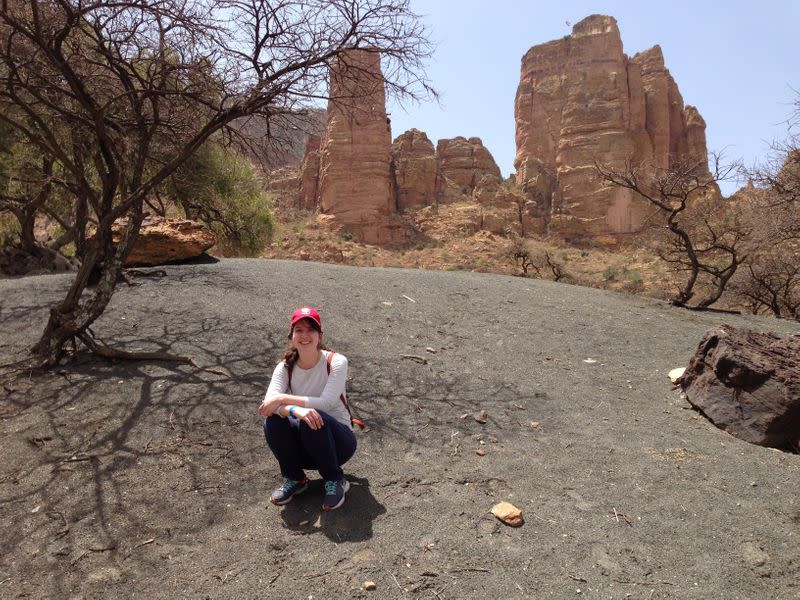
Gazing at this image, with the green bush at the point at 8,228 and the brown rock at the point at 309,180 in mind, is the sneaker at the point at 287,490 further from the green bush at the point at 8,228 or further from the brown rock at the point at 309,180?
the brown rock at the point at 309,180

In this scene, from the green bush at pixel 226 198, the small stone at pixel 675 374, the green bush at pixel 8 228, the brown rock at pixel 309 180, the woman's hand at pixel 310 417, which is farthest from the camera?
the brown rock at pixel 309 180

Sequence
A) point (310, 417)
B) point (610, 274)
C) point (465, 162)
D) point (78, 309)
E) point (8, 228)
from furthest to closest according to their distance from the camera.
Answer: point (465, 162), point (610, 274), point (8, 228), point (78, 309), point (310, 417)

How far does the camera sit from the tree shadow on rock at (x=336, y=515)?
2.73m

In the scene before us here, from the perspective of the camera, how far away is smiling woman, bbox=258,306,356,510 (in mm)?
2824

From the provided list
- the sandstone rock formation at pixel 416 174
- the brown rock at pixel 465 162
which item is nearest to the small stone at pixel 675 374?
the sandstone rock formation at pixel 416 174

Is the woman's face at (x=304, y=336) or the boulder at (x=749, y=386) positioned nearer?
the woman's face at (x=304, y=336)

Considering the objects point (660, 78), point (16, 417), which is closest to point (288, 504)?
point (16, 417)

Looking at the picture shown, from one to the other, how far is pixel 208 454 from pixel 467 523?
1834mm

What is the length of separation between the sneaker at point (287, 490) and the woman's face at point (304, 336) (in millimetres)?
794

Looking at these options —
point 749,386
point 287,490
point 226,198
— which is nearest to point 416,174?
point 226,198

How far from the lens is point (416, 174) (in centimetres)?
3972

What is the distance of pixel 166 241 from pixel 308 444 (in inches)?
296

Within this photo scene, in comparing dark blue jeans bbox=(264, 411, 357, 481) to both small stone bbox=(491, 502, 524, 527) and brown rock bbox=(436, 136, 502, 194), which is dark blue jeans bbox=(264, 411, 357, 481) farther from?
brown rock bbox=(436, 136, 502, 194)

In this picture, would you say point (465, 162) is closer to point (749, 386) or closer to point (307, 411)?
point (749, 386)
